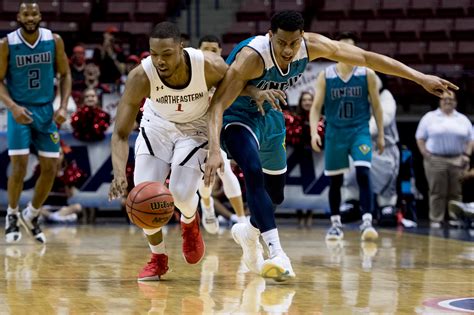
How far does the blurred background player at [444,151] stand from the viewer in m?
11.6

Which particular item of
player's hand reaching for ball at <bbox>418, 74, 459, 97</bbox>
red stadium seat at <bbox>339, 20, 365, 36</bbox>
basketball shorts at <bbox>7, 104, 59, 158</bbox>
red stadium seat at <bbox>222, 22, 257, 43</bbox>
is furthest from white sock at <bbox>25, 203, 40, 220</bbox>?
red stadium seat at <bbox>339, 20, 365, 36</bbox>

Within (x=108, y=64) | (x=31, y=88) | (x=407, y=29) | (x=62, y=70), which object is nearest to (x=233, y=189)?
(x=62, y=70)

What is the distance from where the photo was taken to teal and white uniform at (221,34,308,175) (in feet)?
18.1

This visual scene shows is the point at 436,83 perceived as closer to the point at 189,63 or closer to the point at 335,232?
the point at 189,63

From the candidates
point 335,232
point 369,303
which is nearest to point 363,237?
point 335,232

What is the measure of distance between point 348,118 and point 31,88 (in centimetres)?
300

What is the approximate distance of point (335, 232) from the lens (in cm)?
913

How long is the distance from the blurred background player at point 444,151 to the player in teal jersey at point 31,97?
202 inches

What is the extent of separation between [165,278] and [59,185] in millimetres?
6010

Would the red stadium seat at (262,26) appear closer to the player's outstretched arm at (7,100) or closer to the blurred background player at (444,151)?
the blurred background player at (444,151)

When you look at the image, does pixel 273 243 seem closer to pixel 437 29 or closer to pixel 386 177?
pixel 386 177

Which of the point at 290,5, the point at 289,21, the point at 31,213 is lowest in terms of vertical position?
the point at 31,213

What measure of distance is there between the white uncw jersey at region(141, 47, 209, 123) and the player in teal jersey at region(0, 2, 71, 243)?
2635mm

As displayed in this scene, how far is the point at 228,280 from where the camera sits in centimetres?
554
